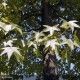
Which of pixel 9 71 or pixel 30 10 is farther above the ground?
pixel 30 10

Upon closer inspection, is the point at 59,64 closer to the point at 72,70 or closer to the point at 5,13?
the point at 72,70

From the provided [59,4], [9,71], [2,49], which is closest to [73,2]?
[59,4]

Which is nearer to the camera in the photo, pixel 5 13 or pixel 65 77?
pixel 5 13

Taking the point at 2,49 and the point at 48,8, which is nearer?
the point at 2,49

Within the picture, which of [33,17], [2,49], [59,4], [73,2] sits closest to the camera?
[2,49]

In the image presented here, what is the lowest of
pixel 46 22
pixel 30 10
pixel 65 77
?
pixel 65 77

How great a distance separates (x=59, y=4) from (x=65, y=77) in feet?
8.44

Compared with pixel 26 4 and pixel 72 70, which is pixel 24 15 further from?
pixel 72 70

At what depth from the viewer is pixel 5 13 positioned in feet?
24.6

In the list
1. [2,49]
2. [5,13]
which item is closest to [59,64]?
[5,13]

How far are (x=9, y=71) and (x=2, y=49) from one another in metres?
7.16

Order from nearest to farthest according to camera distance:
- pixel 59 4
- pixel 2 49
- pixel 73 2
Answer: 1. pixel 2 49
2. pixel 73 2
3. pixel 59 4

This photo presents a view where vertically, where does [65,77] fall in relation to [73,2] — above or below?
below

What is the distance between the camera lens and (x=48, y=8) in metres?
9.13
